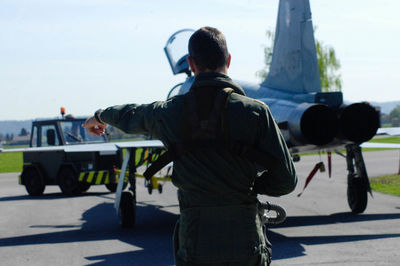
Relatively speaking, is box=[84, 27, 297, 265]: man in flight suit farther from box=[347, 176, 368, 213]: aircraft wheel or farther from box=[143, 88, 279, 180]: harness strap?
box=[347, 176, 368, 213]: aircraft wheel

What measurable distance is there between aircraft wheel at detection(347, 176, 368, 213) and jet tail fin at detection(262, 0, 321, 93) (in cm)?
246

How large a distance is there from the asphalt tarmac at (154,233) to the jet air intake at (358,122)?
1574 mm

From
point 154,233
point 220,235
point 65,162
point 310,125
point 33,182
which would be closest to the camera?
point 220,235

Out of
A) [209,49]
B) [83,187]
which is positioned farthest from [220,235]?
[83,187]

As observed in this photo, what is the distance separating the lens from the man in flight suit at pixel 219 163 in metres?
2.75

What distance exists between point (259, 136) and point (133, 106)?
787mm

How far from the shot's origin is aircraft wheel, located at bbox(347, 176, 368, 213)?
431 inches

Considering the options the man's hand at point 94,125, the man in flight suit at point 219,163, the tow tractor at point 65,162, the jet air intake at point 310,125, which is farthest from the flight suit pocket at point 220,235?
the tow tractor at point 65,162

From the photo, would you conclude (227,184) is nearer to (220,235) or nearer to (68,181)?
(220,235)

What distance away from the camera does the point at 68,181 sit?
640 inches

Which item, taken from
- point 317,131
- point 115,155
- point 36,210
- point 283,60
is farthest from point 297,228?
point 115,155

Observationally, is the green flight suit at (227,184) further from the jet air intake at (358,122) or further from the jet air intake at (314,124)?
the jet air intake at (358,122)

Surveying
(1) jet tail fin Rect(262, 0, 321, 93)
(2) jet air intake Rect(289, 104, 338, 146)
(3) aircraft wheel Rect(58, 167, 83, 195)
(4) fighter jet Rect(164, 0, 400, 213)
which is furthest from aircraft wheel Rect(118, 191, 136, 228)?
(3) aircraft wheel Rect(58, 167, 83, 195)

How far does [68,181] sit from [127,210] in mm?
6375
